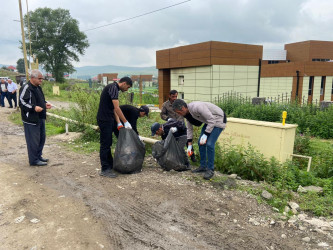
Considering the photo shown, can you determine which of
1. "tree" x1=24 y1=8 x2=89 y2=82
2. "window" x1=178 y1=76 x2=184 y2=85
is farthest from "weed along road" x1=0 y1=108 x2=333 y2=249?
"tree" x1=24 y1=8 x2=89 y2=82

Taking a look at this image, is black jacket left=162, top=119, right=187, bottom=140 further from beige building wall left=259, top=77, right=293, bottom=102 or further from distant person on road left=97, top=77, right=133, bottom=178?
beige building wall left=259, top=77, right=293, bottom=102

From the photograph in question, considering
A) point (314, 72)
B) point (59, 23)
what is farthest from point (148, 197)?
point (59, 23)

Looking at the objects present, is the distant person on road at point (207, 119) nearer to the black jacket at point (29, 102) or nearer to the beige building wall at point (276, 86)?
the black jacket at point (29, 102)

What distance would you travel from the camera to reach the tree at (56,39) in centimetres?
3756

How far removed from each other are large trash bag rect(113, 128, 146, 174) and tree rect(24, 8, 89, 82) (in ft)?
128

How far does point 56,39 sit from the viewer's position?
37969 millimetres

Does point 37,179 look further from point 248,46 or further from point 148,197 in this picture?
point 248,46

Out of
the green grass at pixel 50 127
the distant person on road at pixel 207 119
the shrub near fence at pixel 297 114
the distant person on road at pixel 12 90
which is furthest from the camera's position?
the distant person on road at pixel 12 90

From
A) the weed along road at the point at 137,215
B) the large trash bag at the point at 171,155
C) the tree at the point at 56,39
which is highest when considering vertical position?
the tree at the point at 56,39

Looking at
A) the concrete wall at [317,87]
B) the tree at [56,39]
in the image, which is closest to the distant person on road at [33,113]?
the concrete wall at [317,87]

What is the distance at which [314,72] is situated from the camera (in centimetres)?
2078

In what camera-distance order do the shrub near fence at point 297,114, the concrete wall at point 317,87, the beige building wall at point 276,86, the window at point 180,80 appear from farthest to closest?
the beige building wall at point 276,86 < the concrete wall at point 317,87 < the window at point 180,80 < the shrub near fence at point 297,114

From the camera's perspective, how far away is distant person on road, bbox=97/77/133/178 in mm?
4035

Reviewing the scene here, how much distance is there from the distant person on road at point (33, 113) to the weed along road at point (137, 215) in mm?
413
